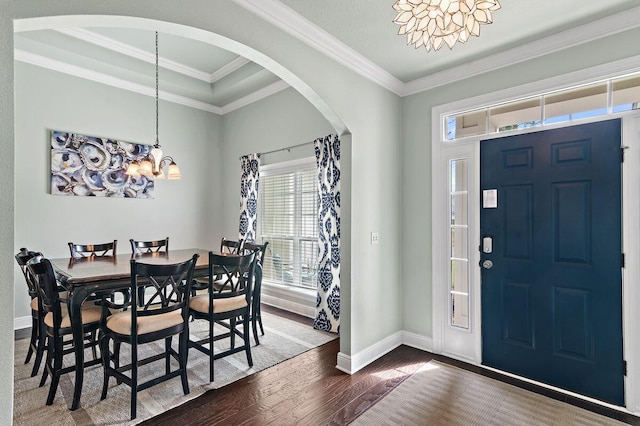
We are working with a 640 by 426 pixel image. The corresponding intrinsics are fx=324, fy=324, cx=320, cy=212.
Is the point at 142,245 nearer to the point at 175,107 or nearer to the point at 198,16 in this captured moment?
the point at 175,107

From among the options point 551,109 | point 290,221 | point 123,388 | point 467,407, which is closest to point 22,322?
point 123,388

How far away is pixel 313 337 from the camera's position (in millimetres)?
3695

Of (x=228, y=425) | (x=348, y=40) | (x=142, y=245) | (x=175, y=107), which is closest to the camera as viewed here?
(x=228, y=425)

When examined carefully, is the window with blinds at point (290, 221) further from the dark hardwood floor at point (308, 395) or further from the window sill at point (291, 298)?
the dark hardwood floor at point (308, 395)

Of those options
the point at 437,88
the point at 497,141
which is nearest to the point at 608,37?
the point at 497,141

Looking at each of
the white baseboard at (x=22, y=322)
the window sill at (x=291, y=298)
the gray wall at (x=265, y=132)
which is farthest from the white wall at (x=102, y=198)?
the window sill at (x=291, y=298)

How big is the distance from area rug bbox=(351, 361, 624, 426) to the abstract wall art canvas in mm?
3658

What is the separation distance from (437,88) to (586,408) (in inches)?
118

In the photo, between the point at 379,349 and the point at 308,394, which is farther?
the point at 379,349

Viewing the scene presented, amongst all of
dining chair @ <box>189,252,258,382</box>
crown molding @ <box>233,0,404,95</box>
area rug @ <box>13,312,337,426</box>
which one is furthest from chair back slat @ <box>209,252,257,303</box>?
crown molding @ <box>233,0,404,95</box>

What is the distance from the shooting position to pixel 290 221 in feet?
15.4

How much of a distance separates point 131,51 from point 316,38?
2.75 meters

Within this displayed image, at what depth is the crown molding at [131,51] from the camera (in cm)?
361

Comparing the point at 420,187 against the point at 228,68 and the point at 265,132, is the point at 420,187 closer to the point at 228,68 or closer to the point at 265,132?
the point at 265,132
